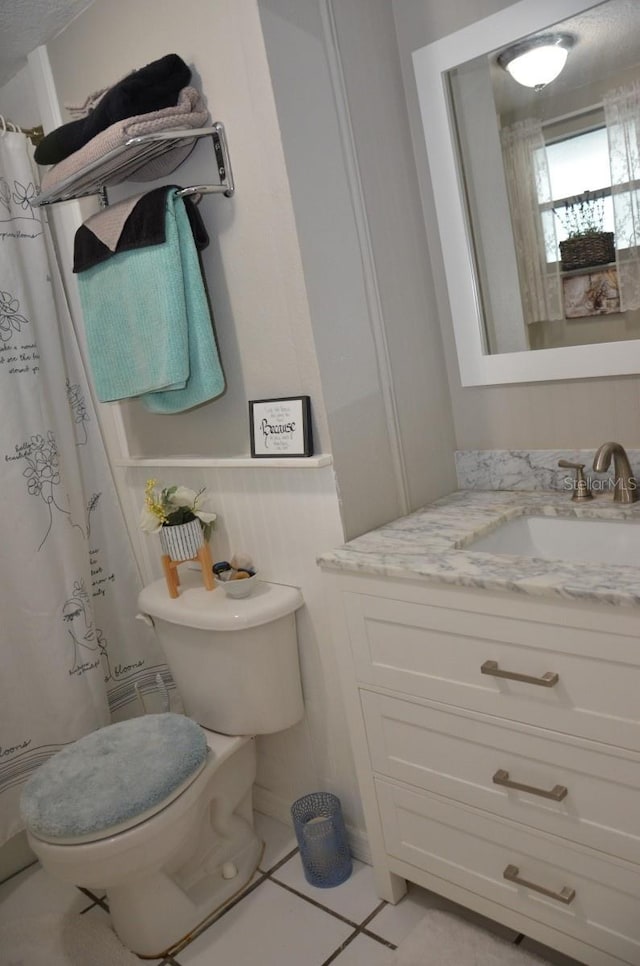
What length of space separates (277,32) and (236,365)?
677mm

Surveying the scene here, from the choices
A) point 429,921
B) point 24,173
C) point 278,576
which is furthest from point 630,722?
point 24,173

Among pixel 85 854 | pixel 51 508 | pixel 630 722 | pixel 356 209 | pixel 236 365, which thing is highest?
pixel 356 209

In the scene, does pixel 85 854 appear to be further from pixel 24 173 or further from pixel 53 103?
pixel 53 103

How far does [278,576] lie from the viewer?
180 centimetres

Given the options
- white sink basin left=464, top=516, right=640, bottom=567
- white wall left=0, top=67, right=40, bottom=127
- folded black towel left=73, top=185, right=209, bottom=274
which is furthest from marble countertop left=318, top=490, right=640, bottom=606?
white wall left=0, top=67, right=40, bottom=127

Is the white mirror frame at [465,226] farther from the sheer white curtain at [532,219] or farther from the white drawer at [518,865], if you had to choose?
the white drawer at [518,865]

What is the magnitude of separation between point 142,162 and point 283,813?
166 cm

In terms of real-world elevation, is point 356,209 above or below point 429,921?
above

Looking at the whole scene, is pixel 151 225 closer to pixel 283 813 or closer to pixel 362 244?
pixel 362 244

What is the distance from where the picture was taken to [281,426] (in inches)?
65.7

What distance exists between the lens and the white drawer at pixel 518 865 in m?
1.29

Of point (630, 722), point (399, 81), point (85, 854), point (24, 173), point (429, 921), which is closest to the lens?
point (630, 722)

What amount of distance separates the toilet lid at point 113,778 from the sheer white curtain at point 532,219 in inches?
47.3

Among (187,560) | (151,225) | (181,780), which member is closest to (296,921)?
(181,780)
